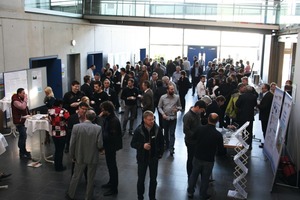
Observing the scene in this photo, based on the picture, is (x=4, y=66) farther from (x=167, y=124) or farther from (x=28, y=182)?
(x=167, y=124)

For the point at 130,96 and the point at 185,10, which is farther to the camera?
the point at 185,10

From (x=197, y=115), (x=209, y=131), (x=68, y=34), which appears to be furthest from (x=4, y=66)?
(x=209, y=131)

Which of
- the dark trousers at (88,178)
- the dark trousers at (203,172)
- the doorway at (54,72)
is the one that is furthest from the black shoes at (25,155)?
the doorway at (54,72)

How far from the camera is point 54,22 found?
1232 centimetres

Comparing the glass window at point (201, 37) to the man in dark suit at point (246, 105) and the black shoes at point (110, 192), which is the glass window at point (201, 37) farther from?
the black shoes at point (110, 192)

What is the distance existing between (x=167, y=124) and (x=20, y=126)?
11.2 ft

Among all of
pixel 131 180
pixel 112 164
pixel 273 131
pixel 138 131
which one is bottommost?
pixel 131 180

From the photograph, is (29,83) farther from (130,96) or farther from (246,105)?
(246,105)

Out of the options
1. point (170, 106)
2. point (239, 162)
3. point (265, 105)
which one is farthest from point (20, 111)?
point (265, 105)

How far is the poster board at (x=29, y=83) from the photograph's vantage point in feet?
32.0

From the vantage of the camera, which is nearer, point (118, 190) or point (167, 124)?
point (118, 190)

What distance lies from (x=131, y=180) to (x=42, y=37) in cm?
705

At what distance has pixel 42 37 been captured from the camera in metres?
11.6

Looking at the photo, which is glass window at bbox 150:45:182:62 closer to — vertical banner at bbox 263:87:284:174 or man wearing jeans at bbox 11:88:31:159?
vertical banner at bbox 263:87:284:174
